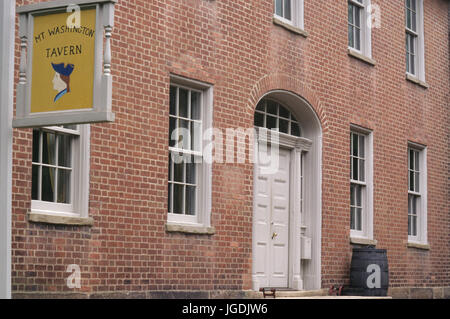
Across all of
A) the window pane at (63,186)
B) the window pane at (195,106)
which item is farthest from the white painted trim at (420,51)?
the window pane at (63,186)

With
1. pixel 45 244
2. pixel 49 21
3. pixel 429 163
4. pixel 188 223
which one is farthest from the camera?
pixel 429 163

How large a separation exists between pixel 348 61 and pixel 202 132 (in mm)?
4802

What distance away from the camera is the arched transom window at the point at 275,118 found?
14.2 meters

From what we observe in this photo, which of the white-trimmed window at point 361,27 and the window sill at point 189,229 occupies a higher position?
the white-trimmed window at point 361,27

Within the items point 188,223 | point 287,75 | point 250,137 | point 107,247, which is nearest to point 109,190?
point 107,247

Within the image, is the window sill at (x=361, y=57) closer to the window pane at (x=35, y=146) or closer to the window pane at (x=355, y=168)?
the window pane at (x=355, y=168)

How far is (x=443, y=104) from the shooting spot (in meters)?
20.1

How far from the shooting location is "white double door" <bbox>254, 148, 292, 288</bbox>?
13758mm

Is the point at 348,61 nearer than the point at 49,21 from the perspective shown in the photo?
No

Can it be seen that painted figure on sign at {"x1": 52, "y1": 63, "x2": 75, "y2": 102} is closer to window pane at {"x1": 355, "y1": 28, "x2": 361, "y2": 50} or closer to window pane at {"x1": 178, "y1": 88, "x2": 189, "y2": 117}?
window pane at {"x1": 178, "y1": 88, "x2": 189, "y2": 117}

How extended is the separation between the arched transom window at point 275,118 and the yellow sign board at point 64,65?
687cm

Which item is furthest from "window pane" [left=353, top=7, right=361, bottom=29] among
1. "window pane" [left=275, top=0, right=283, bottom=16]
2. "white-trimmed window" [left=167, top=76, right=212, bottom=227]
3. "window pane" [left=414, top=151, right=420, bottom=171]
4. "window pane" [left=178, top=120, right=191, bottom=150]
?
"window pane" [left=178, top=120, right=191, bottom=150]

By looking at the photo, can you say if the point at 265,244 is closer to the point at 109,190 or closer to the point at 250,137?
the point at 250,137

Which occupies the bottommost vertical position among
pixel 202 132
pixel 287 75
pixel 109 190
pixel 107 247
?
pixel 107 247
